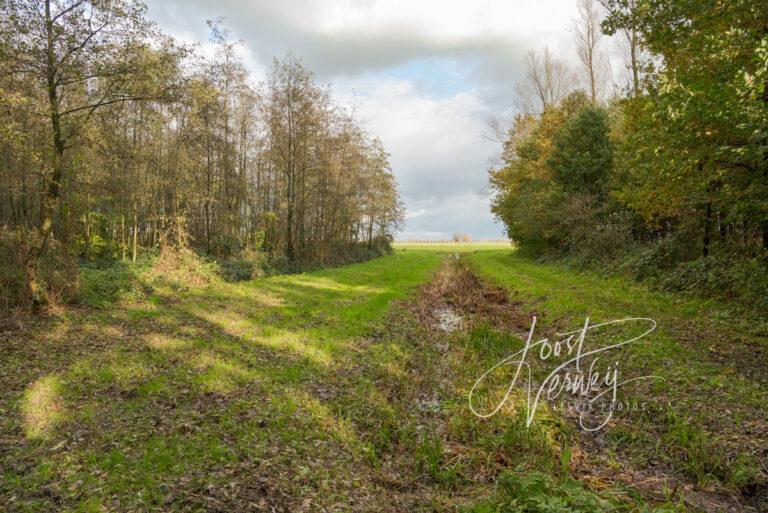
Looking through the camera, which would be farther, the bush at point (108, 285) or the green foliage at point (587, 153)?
the green foliage at point (587, 153)

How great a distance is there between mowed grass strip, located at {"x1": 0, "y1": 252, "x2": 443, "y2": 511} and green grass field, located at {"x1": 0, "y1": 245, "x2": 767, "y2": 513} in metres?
0.03

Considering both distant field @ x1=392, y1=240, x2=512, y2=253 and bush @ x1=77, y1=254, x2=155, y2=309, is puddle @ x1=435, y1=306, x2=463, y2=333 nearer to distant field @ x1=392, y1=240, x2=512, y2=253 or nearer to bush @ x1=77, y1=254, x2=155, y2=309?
bush @ x1=77, y1=254, x2=155, y2=309

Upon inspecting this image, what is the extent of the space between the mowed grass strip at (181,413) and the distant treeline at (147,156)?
148 inches

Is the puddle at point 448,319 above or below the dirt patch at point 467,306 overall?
below

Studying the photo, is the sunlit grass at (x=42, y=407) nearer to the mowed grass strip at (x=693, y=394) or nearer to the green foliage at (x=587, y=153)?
the mowed grass strip at (x=693, y=394)

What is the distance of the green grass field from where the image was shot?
15.5 feet

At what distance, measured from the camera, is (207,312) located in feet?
43.7

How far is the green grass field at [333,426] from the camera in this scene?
471 centimetres

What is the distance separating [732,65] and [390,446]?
1152 centimetres

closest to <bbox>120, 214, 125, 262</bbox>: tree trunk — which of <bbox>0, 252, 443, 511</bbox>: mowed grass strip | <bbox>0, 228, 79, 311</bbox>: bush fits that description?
<bbox>0, 228, 79, 311</bbox>: bush

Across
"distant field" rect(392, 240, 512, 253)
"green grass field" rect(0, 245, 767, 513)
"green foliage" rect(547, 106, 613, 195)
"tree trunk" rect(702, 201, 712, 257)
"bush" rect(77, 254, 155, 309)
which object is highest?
"green foliage" rect(547, 106, 613, 195)

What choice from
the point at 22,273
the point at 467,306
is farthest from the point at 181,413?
the point at 467,306

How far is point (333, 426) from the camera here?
20.5 feet

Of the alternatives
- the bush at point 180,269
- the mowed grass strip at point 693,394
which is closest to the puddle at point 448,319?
the mowed grass strip at point 693,394
